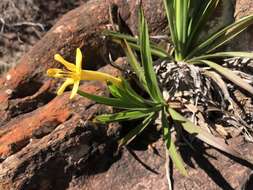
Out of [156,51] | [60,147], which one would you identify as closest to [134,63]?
[156,51]

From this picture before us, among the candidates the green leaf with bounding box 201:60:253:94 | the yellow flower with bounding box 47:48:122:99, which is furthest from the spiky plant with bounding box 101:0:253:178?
the yellow flower with bounding box 47:48:122:99

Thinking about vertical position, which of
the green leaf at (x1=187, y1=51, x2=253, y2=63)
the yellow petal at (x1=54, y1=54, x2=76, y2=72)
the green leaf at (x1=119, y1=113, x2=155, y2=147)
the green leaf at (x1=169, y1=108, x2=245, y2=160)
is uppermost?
the yellow petal at (x1=54, y1=54, x2=76, y2=72)

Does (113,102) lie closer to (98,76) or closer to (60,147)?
(98,76)

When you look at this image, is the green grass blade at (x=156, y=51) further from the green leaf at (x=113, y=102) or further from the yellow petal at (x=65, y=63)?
the yellow petal at (x=65, y=63)

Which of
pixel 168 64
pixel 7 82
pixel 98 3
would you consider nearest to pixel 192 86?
pixel 168 64

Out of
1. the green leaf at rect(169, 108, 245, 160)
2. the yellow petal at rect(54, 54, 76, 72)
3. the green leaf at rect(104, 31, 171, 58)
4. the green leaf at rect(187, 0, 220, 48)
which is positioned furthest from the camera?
the green leaf at rect(187, 0, 220, 48)

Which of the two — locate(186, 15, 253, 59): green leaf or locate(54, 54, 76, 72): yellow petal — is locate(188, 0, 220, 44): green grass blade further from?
locate(54, 54, 76, 72): yellow petal

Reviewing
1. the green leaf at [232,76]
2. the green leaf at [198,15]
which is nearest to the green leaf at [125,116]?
the green leaf at [232,76]
